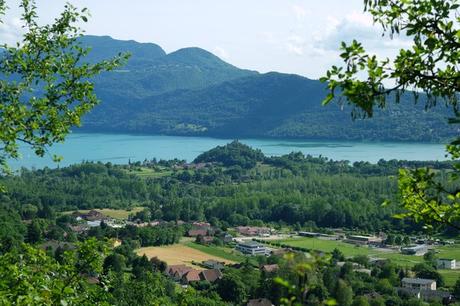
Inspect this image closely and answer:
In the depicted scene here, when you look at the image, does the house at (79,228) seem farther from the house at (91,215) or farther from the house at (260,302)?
the house at (260,302)

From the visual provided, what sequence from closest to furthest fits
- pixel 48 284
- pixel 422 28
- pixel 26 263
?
pixel 422 28 < pixel 48 284 < pixel 26 263

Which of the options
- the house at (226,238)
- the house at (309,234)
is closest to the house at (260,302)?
the house at (226,238)

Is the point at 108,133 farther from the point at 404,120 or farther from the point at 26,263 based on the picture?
the point at 26,263

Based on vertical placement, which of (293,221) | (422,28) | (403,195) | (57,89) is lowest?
(293,221)

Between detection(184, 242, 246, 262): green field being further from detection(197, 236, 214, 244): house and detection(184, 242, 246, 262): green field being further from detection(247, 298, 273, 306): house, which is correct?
detection(247, 298, 273, 306): house

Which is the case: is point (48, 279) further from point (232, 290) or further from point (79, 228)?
point (79, 228)

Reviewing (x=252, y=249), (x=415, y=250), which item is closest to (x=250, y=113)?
(x=415, y=250)

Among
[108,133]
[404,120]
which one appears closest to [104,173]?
[404,120]
